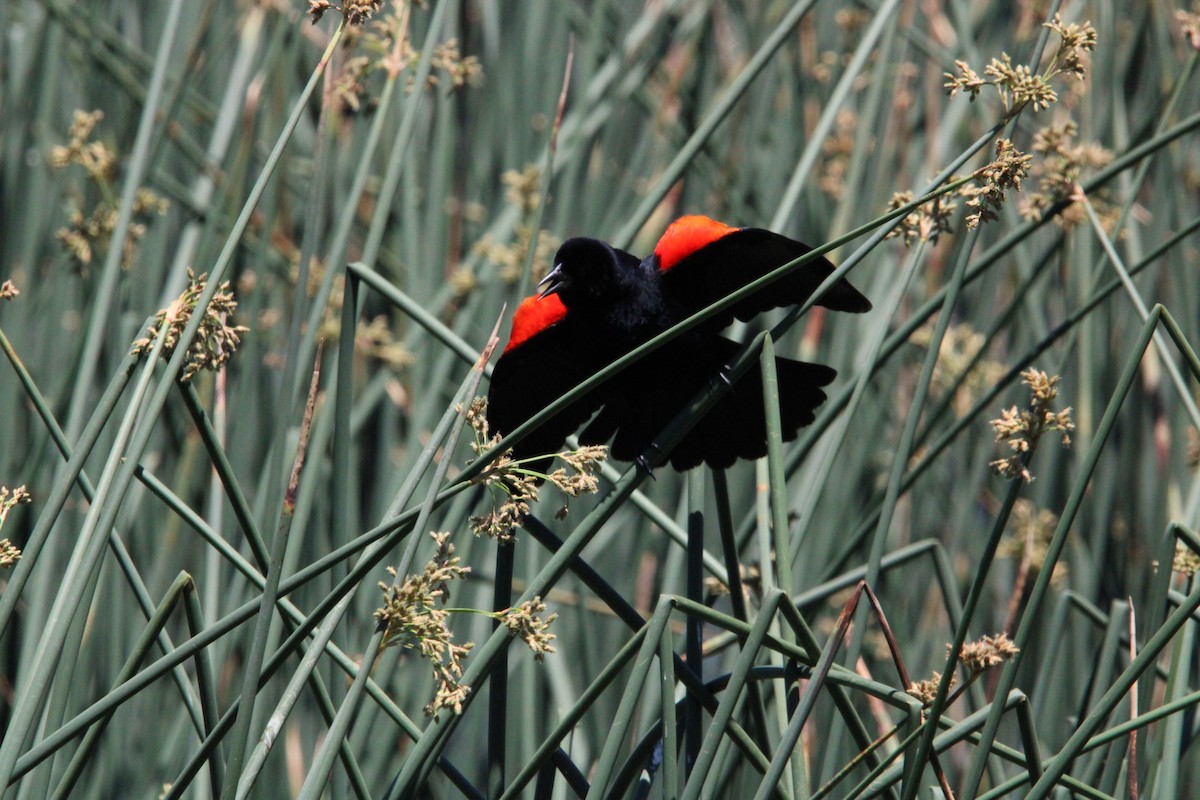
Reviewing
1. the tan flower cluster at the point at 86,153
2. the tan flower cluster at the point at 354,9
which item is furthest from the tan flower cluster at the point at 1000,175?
Result: the tan flower cluster at the point at 86,153

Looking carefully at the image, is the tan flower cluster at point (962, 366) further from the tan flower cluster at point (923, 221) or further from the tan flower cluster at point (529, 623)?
the tan flower cluster at point (529, 623)

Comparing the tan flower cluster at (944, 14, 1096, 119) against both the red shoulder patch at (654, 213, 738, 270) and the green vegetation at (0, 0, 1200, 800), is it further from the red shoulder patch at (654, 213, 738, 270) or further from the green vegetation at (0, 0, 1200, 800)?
the red shoulder patch at (654, 213, 738, 270)

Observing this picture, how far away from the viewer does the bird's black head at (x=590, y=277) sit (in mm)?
1826

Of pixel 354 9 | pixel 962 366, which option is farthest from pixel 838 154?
pixel 354 9

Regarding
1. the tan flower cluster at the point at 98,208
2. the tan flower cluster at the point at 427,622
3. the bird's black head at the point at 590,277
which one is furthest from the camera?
the tan flower cluster at the point at 98,208

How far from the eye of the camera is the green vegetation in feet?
3.55

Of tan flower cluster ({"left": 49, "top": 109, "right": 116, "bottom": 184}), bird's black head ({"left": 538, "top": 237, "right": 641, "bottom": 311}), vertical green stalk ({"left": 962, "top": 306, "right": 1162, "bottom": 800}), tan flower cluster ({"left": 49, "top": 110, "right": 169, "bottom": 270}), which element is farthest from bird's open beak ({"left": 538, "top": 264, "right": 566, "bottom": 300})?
vertical green stalk ({"left": 962, "top": 306, "right": 1162, "bottom": 800})

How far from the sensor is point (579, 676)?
216 cm

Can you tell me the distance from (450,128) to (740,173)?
70 cm

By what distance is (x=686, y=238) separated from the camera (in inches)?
67.9

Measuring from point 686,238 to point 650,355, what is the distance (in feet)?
0.63

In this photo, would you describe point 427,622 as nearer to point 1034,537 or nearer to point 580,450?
point 580,450

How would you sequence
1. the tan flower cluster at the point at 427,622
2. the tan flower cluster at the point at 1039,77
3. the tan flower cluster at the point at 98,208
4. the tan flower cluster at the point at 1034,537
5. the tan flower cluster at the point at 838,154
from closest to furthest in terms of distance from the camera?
the tan flower cluster at the point at 427,622, the tan flower cluster at the point at 1039,77, the tan flower cluster at the point at 98,208, the tan flower cluster at the point at 1034,537, the tan flower cluster at the point at 838,154

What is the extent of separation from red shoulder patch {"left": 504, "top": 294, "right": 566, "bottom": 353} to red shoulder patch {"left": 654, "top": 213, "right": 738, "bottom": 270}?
0.21m
